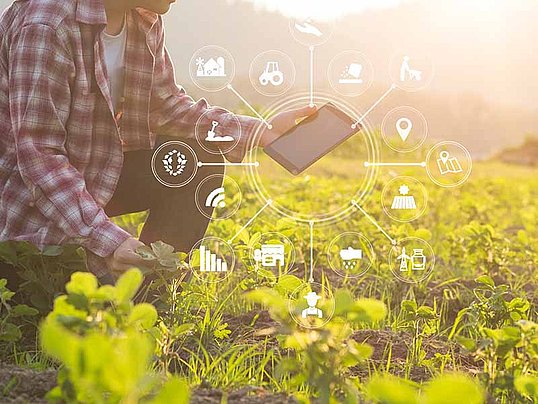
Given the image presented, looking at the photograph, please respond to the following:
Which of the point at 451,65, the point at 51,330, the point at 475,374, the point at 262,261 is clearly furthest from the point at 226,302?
the point at 51,330

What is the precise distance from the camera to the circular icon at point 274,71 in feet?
9.50

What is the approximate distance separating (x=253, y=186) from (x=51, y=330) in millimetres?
2845

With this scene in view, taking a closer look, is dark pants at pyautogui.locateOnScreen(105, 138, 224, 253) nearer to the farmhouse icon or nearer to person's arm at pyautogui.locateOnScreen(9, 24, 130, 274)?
the farmhouse icon

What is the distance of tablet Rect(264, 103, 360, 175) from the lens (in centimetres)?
272

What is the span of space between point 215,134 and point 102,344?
1708 mm

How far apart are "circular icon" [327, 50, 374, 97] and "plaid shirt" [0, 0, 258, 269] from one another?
0.95 ft

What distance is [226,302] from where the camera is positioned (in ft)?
9.00

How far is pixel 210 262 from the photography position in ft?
9.72

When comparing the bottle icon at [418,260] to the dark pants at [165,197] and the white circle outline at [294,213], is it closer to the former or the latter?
the white circle outline at [294,213]

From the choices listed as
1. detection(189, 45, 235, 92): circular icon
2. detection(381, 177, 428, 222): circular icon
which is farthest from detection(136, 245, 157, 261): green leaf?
detection(381, 177, 428, 222): circular icon

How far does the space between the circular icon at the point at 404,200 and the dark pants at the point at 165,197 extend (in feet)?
2.44

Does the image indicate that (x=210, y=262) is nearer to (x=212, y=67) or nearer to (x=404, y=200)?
(x=212, y=67)

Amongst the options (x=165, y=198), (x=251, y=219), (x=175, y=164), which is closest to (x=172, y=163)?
(x=175, y=164)
